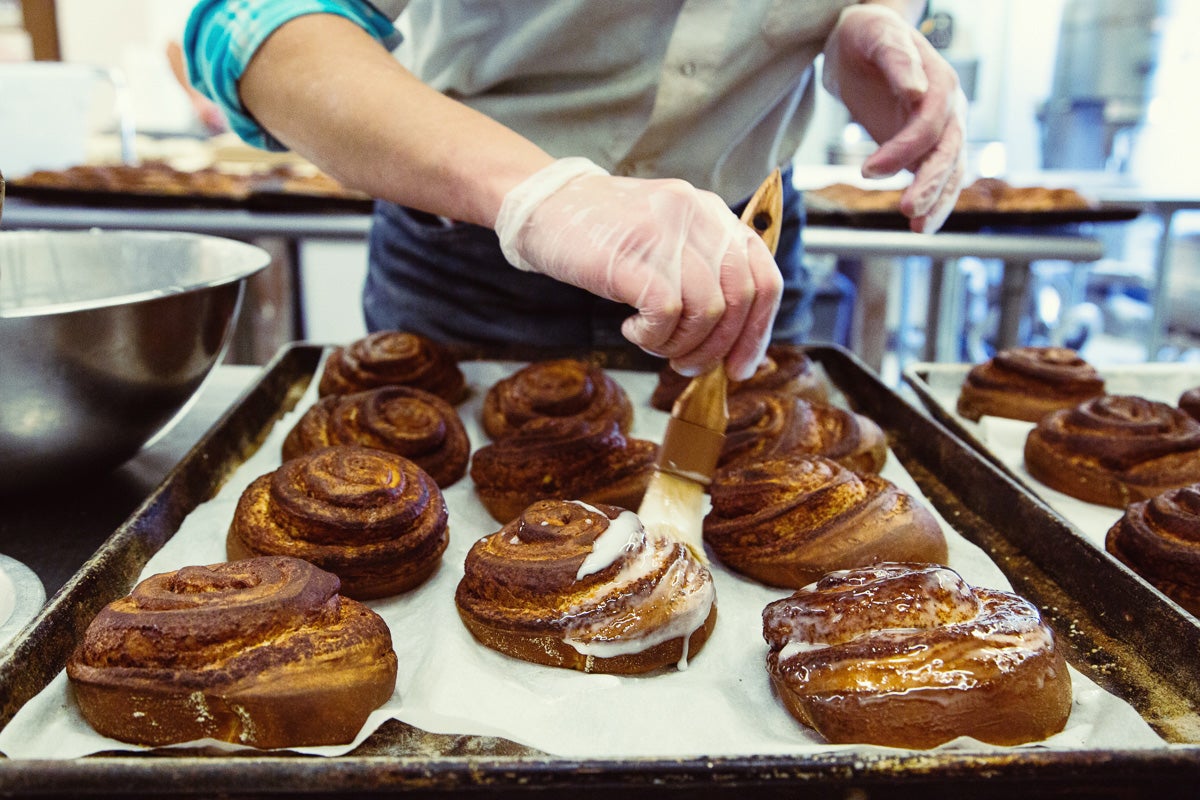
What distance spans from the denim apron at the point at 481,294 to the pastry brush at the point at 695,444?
997 mm

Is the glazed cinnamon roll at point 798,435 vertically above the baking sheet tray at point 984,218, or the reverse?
the baking sheet tray at point 984,218

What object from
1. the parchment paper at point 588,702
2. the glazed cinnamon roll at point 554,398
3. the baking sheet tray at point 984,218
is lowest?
the parchment paper at point 588,702

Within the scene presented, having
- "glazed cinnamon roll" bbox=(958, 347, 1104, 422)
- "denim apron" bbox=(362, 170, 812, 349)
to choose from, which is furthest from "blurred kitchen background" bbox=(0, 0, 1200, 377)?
"glazed cinnamon roll" bbox=(958, 347, 1104, 422)

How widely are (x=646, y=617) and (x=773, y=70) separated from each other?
5.78 feet

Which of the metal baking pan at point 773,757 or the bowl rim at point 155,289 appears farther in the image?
the bowl rim at point 155,289

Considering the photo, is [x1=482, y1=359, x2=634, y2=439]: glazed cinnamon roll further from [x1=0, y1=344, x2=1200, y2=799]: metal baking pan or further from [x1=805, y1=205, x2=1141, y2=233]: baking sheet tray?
[x1=805, y1=205, x2=1141, y2=233]: baking sheet tray

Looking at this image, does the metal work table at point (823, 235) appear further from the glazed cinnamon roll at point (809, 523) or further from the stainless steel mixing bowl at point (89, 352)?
the glazed cinnamon roll at point (809, 523)

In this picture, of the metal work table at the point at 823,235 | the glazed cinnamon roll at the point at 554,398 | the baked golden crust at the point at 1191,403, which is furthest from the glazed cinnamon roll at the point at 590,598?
the metal work table at the point at 823,235

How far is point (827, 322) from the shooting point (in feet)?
22.2

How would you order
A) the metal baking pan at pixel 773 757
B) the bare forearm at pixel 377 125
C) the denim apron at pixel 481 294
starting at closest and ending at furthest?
1. the metal baking pan at pixel 773 757
2. the bare forearm at pixel 377 125
3. the denim apron at pixel 481 294

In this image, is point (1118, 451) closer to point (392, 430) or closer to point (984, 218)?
point (392, 430)

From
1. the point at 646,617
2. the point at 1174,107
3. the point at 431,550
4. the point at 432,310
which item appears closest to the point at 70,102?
the point at 432,310

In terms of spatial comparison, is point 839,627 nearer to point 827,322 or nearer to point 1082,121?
point 827,322

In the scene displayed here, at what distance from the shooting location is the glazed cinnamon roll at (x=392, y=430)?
7.86 ft
